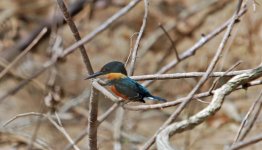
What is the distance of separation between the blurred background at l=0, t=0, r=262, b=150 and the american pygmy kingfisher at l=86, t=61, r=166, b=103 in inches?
67.5

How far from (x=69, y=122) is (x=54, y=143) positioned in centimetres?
49

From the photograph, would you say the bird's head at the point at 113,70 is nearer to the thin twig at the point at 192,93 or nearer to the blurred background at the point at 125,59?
the thin twig at the point at 192,93

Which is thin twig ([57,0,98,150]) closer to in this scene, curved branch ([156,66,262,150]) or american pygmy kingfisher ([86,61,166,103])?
american pygmy kingfisher ([86,61,166,103])

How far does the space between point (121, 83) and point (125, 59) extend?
7.23 feet

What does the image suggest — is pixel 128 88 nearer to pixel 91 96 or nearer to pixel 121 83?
pixel 121 83

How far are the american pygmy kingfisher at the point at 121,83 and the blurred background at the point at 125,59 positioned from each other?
1714 millimetres

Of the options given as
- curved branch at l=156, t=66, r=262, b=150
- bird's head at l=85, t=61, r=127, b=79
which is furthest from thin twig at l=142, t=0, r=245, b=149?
bird's head at l=85, t=61, r=127, b=79

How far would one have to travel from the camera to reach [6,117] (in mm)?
3520

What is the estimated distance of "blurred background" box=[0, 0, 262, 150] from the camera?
10.7 ft

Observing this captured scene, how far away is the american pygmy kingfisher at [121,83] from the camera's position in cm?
129

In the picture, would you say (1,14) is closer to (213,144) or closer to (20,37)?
(20,37)

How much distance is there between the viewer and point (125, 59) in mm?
3492

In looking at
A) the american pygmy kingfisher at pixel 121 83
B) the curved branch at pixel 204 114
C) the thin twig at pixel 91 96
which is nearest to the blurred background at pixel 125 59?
the thin twig at pixel 91 96

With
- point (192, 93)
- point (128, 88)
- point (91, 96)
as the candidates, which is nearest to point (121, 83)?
point (128, 88)
